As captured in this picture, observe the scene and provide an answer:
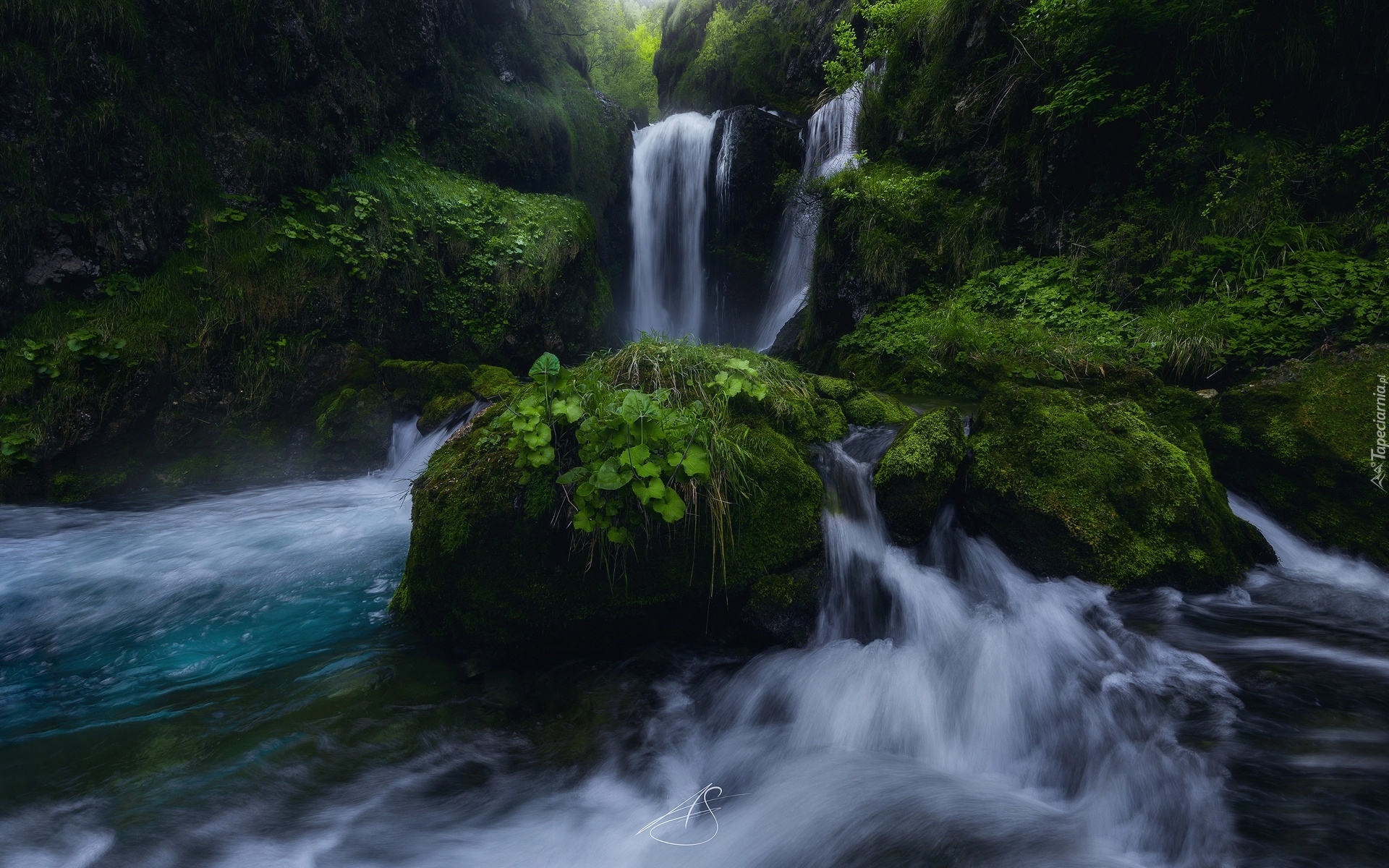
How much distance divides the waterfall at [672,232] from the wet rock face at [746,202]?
37 cm

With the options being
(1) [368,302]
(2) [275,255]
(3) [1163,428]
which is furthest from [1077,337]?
(2) [275,255]

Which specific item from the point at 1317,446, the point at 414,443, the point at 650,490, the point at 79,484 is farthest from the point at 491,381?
the point at 1317,446

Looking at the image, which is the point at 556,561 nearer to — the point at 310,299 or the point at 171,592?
the point at 171,592

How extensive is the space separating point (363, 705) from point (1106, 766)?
3413 mm

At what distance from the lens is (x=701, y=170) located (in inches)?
480

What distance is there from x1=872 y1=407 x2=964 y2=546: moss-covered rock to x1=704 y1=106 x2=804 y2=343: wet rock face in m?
8.84

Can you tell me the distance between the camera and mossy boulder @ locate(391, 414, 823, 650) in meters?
2.85

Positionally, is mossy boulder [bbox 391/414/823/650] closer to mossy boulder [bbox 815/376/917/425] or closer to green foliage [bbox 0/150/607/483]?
mossy boulder [bbox 815/376/917/425]

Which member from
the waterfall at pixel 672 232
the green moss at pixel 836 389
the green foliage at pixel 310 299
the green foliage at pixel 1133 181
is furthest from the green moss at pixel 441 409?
the waterfall at pixel 672 232

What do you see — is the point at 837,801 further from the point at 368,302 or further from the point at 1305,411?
the point at 368,302

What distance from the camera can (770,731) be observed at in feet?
8.77

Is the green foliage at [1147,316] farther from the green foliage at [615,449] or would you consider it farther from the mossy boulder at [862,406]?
the green foliage at [615,449]

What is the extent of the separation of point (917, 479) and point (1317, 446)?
9.18ft
